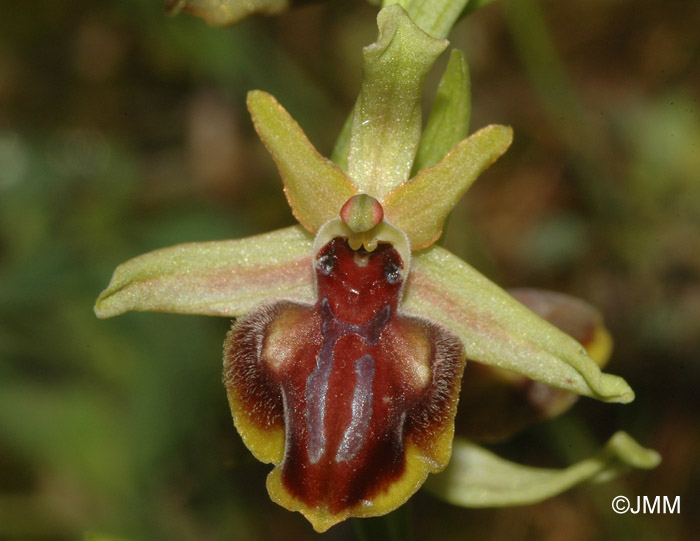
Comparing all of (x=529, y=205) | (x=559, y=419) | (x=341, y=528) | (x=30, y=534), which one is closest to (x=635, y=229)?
(x=529, y=205)

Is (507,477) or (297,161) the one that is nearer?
(297,161)

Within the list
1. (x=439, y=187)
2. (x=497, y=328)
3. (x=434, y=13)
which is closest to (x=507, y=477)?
(x=497, y=328)

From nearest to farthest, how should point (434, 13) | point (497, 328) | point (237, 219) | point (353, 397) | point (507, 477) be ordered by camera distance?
point (353, 397) < point (497, 328) < point (434, 13) < point (507, 477) < point (237, 219)

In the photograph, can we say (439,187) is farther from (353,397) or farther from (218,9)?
(218,9)

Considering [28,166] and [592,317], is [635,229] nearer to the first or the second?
[592,317]

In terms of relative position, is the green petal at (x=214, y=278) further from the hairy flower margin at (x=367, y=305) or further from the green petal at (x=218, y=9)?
the green petal at (x=218, y=9)

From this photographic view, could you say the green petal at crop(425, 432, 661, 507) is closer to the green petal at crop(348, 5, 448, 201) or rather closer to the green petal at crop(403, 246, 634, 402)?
the green petal at crop(403, 246, 634, 402)

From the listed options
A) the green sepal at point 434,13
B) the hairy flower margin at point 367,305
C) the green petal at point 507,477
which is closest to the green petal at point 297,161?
the hairy flower margin at point 367,305
